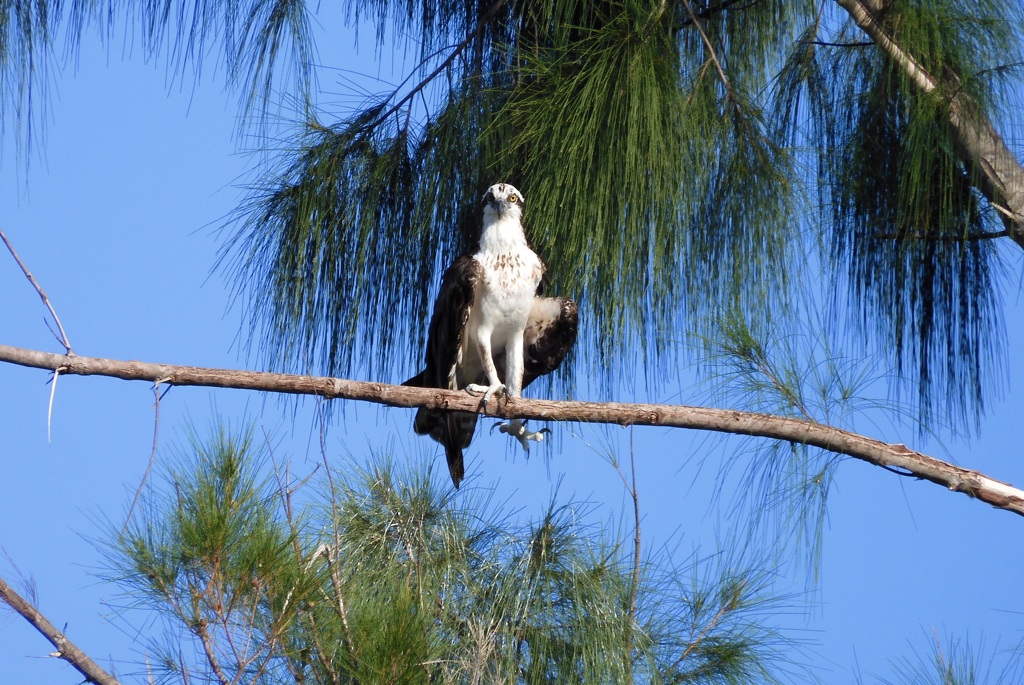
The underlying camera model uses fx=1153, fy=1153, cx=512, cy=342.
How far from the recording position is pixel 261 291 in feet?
8.30

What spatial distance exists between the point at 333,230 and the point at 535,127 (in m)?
0.55

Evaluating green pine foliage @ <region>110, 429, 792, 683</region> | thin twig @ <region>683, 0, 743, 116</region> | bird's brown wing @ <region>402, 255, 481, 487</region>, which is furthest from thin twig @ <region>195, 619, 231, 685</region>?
thin twig @ <region>683, 0, 743, 116</region>

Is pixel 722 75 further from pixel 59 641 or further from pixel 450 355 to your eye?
pixel 59 641

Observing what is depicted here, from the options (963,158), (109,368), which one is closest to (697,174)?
(963,158)

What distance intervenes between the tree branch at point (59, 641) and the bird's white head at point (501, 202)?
1284 mm

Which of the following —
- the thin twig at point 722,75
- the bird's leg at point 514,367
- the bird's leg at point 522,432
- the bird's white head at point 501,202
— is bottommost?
the bird's leg at point 522,432

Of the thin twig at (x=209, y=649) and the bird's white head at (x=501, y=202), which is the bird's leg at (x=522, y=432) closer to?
the bird's white head at (x=501, y=202)

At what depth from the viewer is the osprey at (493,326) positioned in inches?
102

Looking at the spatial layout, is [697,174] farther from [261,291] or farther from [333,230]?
[261,291]

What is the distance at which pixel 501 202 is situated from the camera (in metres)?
2.53

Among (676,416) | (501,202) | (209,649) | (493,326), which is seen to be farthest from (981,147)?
(209,649)

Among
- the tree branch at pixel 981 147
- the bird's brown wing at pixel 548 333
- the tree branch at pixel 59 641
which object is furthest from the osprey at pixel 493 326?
the tree branch at pixel 59 641

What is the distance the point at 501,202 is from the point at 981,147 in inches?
38.6

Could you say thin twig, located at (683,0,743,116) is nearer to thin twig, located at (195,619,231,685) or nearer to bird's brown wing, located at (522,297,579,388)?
bird's brown wing, located at (522,297,579,388)
